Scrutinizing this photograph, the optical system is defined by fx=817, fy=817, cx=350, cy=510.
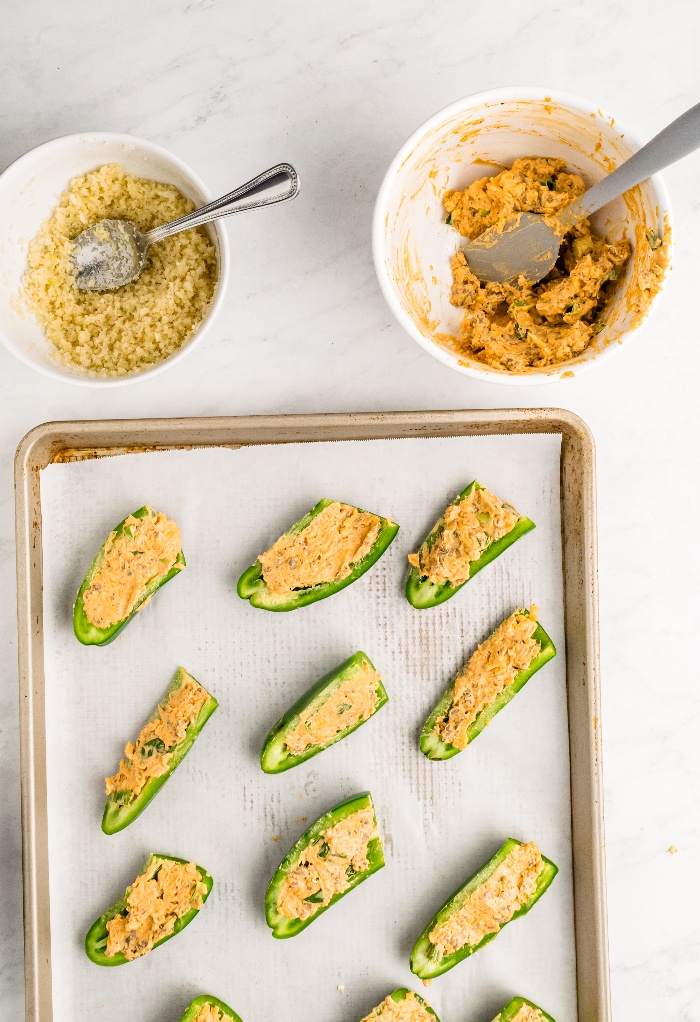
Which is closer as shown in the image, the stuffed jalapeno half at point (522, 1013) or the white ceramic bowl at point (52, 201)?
the white ceramic bowl at point (52, 201)

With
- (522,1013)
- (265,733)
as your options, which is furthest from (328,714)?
(522,1013)

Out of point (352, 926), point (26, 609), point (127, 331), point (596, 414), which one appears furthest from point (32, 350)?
point (352, 926)

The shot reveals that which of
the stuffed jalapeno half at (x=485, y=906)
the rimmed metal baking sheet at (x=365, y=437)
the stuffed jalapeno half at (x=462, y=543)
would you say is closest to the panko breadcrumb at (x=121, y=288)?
the rimmed metal baking sheet at (x=365, y=437)

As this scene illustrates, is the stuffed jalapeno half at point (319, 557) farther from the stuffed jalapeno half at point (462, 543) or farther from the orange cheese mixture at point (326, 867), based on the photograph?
the orange cheese mixture at point (326, 867)

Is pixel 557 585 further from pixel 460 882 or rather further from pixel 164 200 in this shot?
pixel 164 200

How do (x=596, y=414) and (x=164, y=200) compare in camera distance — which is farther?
(x=596, y=414)

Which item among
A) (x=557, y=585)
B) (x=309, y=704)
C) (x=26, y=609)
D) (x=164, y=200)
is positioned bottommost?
(x=557, y=585)
